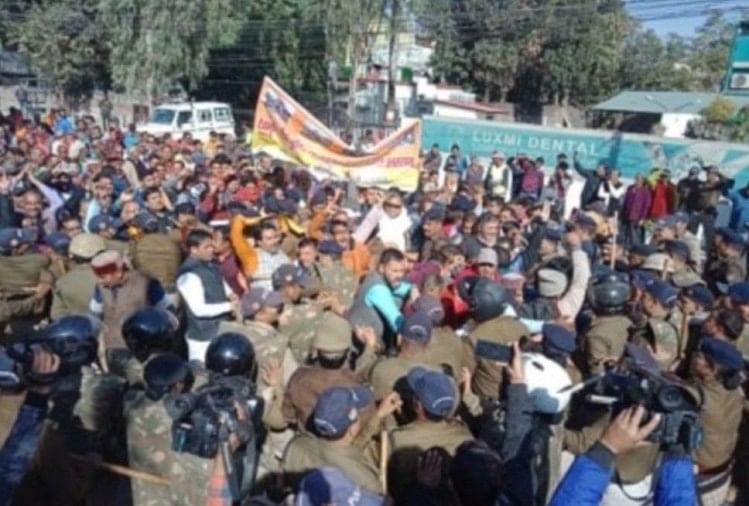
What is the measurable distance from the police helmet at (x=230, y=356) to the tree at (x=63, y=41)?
32.9m

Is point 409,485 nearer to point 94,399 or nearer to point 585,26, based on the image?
point 94,399

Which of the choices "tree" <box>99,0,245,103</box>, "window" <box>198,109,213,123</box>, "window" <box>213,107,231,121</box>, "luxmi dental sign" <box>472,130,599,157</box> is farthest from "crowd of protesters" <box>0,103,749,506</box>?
"tree" <box>99,0,245,103</box>

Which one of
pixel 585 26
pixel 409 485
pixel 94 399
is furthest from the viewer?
pixel 585 26

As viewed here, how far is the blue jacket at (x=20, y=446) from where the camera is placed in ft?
10.7

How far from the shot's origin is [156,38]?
3244cm

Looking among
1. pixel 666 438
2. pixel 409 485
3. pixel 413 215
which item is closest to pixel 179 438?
pixel 409 485

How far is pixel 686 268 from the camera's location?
718 cm

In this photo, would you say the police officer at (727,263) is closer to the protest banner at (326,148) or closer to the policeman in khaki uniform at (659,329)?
the policeman in khaki uniform at (659,329)

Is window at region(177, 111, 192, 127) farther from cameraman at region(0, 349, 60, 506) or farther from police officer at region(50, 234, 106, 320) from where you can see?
cameraman at region(0, 349, 60, 506)

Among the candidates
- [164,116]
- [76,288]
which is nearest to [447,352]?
[76,288]

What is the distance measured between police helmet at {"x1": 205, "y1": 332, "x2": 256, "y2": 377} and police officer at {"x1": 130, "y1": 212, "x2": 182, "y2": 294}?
8.26ft

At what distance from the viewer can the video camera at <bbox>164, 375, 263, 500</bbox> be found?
3.06 meters

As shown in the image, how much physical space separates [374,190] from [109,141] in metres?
9.70

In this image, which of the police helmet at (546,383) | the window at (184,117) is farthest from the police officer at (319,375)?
the window at (184,117)
